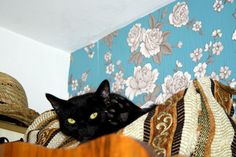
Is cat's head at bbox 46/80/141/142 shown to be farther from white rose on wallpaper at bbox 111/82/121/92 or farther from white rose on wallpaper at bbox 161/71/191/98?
white rose on wallpaper at bbox 111/82/121/92

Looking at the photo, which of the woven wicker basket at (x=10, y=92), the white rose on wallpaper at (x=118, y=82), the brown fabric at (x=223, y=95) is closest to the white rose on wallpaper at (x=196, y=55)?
the white rose on wallpaper at (x=118, y=82)

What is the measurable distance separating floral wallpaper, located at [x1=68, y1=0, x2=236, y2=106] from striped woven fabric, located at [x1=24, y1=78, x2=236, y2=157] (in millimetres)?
662

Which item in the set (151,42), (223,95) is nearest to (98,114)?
(223,95)

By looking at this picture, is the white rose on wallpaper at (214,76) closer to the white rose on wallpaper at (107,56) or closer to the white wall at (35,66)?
the white rose on wallpaper at (107,56)

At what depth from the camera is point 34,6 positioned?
182cm

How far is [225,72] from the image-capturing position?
139 cm

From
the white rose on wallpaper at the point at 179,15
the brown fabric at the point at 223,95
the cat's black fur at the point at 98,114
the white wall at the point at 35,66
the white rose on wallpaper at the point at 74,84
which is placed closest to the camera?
the brown fabric at the point at 223,95

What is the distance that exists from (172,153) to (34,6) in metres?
1.39

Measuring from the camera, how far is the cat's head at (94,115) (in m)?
1.15

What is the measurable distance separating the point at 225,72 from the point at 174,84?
26 centimetres

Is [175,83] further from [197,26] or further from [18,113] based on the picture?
[18,113]

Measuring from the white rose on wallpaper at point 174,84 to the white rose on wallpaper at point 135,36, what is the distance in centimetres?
30

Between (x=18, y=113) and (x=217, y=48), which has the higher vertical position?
(x=217, y=48)

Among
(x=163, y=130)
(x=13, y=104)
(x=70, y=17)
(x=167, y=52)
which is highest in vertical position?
(x=70, y=17)
